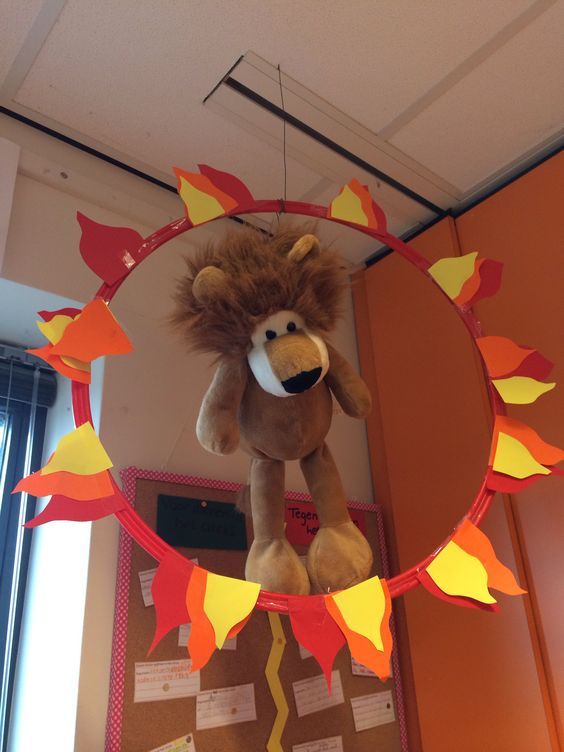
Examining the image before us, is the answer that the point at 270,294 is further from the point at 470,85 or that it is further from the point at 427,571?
the point at 470,85

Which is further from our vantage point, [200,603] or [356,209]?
[356,209]

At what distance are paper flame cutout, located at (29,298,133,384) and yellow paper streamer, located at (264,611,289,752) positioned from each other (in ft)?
2.09

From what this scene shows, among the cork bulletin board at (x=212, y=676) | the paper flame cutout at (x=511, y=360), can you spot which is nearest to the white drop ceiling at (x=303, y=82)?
the paper flame cutout at (x=511, y=360)

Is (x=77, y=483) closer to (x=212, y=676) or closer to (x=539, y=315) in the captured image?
(x=212, y=676)

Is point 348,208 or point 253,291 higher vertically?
point 348,208

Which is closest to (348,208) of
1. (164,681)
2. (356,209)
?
(356,209)

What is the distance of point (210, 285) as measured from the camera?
0.69 meters

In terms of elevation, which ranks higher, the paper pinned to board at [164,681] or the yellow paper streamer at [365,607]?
the yellow paper streamer at [365,607]

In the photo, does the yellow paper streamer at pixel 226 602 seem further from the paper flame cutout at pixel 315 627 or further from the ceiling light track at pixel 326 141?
the ceiling light track at pixel 326 141

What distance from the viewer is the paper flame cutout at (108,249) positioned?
725 mm

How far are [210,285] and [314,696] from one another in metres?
0.85

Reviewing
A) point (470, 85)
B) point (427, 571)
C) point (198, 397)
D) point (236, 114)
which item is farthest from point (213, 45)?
point (427, 571)

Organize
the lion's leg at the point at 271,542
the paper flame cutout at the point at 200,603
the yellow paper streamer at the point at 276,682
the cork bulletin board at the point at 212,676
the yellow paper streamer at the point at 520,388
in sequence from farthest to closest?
the yellow paper streamer at the point at 276,682
the cork bulletin board at the point at 212,676
the yellow paper streamer at the point at 520,388
the lion's leg at the point at 271,542
the paper flame cutout at the point at 200,603

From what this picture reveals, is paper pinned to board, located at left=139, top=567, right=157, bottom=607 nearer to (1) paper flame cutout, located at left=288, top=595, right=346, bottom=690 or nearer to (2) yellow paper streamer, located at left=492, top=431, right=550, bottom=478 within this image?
(1) paper flame cutout, located at left=288, top=595, right=346, bottom=690
